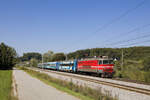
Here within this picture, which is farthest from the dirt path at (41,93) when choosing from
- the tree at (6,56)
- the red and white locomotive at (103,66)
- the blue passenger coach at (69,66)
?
the tree at (6,56)

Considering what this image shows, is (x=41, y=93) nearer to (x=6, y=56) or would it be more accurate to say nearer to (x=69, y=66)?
(x=69, y=66)

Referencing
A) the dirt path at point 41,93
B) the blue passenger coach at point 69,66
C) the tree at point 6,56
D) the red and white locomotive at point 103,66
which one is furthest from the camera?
the tree at point 6,56

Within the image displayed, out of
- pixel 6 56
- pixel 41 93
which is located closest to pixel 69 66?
pixel 6 56

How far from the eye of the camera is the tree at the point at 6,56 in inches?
2507

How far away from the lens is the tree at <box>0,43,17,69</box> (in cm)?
6369

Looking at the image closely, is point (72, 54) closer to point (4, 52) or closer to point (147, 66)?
point (4, 52)

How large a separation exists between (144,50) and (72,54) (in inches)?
1793

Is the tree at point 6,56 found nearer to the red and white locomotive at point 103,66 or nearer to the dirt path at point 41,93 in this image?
the red and white locomotive at point 103,66

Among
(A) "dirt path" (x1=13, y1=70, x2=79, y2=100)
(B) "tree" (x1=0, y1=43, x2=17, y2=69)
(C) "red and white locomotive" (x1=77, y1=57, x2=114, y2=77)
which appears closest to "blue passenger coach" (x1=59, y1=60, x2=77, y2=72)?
(C) "red and white locomotive" (x1=77, y1=57, x2=114, y2=77)

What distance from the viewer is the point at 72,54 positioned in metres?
89.8

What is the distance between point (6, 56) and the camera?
64.5 m

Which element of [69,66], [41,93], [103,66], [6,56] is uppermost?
[6,56]

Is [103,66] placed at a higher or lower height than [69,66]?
higher

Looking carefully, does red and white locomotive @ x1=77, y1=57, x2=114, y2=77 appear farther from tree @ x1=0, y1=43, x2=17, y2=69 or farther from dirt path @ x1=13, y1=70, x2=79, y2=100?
tree @ x1=0, y1=43, x2=17, y2=69
